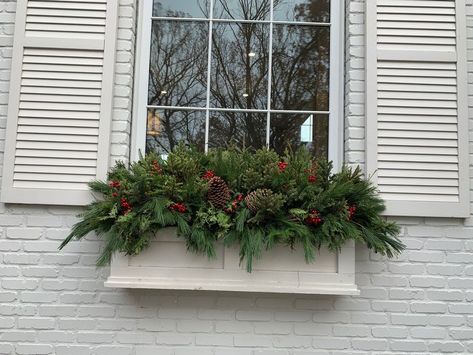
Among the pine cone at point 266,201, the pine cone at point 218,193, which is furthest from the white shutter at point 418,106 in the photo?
the pine cone at point 218,193

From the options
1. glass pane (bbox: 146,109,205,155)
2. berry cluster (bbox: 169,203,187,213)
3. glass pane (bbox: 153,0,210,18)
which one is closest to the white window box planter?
berry cluster (bbox: 169,203,187,213)

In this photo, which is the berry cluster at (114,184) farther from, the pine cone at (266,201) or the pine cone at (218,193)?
the pine cone at (266,201)

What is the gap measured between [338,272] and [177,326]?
81cm

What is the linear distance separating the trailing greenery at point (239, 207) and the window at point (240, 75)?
15.5 inches

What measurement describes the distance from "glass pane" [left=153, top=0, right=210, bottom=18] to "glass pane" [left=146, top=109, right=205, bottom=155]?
1.83 feet

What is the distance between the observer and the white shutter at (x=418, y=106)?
2.57 m

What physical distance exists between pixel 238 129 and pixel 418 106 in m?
0.93

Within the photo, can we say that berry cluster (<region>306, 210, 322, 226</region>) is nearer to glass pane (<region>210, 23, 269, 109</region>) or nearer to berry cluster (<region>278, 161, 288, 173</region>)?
berry cluster (<region>278, 161, 288, 173</region>)

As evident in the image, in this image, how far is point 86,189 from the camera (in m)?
2.55

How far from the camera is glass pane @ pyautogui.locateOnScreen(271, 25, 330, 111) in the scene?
2.87m

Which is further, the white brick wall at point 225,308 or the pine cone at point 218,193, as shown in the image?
the white brick wall at point 225,308

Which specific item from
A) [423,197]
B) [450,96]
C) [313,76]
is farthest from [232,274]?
[450,96]

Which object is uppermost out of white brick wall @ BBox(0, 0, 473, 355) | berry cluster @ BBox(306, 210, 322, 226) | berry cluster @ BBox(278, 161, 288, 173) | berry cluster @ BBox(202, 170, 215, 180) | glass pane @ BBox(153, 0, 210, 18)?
glass pane @ BBox(153, 0, 210, 18)

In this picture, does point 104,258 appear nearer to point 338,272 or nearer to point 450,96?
point 338,272
